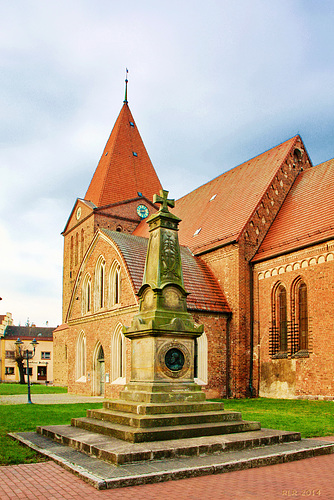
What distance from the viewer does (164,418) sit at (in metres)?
8.23

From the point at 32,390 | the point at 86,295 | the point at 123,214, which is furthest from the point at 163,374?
the point at 123,214

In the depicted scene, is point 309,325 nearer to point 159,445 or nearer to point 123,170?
point 159,445

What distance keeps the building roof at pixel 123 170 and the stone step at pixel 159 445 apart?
29.4 meters

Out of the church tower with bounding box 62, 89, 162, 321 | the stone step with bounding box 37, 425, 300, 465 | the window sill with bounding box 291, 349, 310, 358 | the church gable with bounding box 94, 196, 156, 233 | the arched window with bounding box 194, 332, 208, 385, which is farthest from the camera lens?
the church tower with bounding box 62, 89, 162, 321

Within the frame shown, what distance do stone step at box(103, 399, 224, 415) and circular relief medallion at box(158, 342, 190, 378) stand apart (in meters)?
0.68

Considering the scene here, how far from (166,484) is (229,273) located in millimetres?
16617

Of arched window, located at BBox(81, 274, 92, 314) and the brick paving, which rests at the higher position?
arched window, located at BBox(81, 274, 92, 314)

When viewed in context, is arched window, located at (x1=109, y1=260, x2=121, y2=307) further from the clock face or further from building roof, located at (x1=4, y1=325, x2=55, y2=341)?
building roof, located at (x1=4, y1=325, x2=55, y2=341)

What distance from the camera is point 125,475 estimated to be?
19.9 ft

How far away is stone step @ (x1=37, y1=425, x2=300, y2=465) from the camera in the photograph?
6.81 m

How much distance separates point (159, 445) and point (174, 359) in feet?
7.66

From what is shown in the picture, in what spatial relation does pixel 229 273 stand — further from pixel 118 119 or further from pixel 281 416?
pixel 118 119

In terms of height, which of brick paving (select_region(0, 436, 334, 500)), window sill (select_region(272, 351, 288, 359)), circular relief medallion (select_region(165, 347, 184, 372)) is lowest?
brick paving (select_region(0, 436, 334, 500))

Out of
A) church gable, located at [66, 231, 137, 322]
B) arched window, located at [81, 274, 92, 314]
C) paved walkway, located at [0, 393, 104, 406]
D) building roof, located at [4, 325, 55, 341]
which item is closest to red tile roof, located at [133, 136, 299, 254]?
church gable, located at [66, 231, 137, 322]
